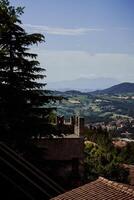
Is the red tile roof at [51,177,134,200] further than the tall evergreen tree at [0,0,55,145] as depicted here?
No

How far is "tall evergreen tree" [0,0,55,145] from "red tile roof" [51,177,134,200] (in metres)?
9.42

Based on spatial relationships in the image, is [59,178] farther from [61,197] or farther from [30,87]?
[61,197]

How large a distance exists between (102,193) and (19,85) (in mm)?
11444

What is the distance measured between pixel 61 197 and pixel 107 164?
1068 inches

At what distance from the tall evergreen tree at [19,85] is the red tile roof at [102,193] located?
371 inches

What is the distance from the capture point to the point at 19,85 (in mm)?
21266

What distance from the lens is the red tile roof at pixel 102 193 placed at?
10.3m

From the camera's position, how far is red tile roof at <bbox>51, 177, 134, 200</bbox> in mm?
10312

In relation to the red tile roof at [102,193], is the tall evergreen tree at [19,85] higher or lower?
higher

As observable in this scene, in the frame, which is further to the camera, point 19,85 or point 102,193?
point 19,85

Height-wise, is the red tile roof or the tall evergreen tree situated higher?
the tall evergreen tree

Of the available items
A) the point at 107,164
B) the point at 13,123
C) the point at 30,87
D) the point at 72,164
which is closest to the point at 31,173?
the point at 13,123

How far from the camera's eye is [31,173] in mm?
10172

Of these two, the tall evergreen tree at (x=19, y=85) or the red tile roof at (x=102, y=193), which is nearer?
the red tile roof at (x=102, y=193)
